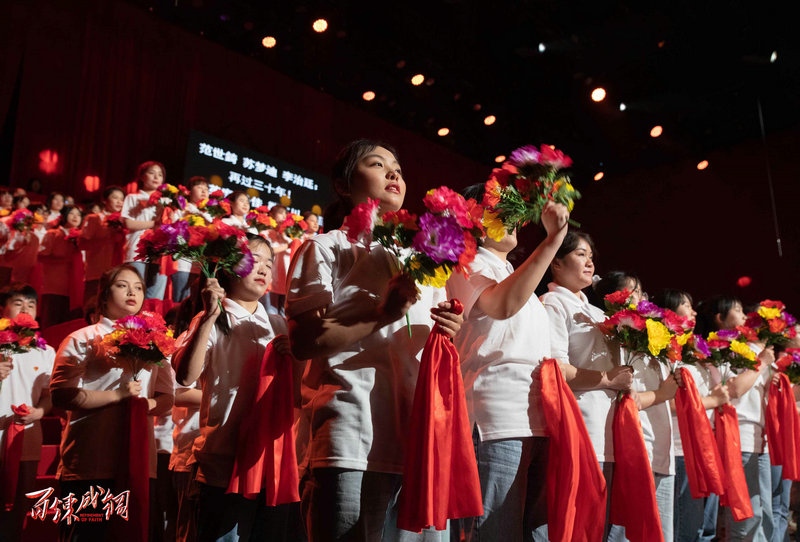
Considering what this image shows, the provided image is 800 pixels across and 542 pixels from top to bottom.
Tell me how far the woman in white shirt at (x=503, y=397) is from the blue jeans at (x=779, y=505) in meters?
2.87

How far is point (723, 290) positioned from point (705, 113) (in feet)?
8.98

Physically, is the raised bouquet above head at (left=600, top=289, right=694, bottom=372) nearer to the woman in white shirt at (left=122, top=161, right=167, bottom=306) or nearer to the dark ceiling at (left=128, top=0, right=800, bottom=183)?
the woman in white shirt at (left=122, top=161, right=167, bottom=306)

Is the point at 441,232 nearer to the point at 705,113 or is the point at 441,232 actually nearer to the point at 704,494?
the point at 704,494

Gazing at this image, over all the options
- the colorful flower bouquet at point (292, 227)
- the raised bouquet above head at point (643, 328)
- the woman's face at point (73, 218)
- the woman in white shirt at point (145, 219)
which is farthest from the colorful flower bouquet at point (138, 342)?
the woman's face at point (73, 218)

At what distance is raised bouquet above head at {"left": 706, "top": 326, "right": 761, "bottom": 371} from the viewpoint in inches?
151

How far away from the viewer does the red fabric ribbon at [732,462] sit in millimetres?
3428

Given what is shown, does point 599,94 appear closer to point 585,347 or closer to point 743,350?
point 743,350

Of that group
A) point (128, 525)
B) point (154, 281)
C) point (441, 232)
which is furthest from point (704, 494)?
point (154, 281)

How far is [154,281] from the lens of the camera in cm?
596

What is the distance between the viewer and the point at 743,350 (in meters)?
3.85

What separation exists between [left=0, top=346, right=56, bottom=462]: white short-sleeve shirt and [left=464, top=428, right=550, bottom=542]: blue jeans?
256 centimetres

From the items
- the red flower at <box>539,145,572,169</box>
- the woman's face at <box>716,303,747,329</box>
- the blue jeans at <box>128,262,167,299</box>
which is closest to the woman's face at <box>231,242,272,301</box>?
the red flower at <box>539,145,572,169</box>

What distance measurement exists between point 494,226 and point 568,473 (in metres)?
0.83

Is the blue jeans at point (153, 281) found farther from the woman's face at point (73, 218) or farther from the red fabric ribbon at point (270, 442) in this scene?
the red fabric ribbon at point (270, 442)
